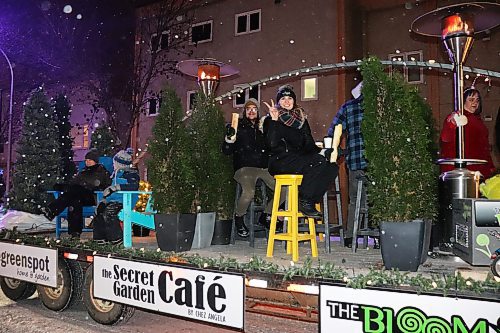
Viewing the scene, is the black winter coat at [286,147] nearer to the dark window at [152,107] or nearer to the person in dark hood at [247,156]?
the person in dark hood at [247,156]

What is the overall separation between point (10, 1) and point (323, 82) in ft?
41.4

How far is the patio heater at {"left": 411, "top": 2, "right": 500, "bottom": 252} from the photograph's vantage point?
4095 millimetres

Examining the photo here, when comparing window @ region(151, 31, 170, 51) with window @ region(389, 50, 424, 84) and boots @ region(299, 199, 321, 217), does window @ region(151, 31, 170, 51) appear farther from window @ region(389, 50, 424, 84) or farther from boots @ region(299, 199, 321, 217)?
boots @ region(299, 199, 321, 217)

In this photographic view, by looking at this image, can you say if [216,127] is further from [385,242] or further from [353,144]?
[385,242]

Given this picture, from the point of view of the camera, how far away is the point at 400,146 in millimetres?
3584

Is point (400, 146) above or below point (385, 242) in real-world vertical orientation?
above

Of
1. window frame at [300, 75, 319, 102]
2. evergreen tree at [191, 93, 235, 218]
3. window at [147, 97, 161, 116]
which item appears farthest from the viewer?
window at [147, 97, 161, 116]

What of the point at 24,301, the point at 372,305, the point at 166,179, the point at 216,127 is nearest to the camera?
the point at 372,305

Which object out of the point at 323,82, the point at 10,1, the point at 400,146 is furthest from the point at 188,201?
the point at 10,1

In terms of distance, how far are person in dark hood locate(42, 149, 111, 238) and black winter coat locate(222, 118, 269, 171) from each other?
2.05 m

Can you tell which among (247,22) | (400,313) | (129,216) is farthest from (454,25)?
(247,22)

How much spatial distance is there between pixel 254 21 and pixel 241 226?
12396mm

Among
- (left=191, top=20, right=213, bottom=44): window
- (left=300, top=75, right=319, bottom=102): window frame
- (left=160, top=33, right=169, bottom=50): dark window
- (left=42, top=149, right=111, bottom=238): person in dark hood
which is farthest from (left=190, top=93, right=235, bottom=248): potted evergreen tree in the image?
(left=160, top=33, right=169, bottom=50): dark window

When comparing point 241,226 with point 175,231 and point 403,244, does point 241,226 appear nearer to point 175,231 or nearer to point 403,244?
point 175,231
